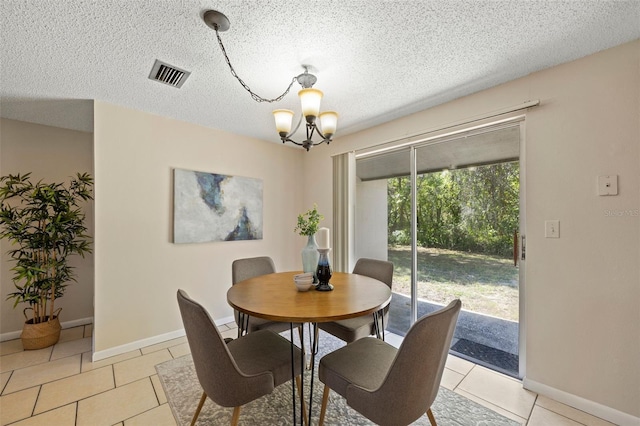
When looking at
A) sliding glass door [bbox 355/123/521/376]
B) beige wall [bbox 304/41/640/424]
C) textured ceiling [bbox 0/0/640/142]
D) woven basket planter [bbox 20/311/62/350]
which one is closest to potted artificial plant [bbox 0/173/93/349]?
woven basket planter [bbox 20/311/62/350]

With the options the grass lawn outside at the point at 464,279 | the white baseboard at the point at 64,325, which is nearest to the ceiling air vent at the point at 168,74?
the grass lawn outside at the point at 464,279

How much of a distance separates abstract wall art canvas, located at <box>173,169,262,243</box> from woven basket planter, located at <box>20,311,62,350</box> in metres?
1.47

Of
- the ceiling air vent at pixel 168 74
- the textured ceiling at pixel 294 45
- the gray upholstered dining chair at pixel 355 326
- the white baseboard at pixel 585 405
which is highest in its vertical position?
the ceiling air vent at pixel 168 74

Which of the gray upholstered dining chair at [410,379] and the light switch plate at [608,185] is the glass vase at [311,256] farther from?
the light switch plate at [608,185]

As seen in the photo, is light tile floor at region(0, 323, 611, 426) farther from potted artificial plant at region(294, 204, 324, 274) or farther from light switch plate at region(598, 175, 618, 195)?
light switch plate at region(598, 175, 618, 195)

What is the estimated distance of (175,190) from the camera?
286 cm

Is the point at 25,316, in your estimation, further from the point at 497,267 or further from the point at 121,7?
the point at 497,267

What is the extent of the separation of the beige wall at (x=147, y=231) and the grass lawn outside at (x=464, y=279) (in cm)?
201

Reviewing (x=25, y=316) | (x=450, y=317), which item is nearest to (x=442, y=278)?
(x=450, y=317)

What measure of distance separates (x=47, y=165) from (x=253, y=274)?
2.79 metres

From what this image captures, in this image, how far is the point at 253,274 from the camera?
8.39 feet

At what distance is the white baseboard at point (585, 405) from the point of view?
1.58 m

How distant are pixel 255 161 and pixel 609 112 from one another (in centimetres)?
336

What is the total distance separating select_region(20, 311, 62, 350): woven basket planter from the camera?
2.53 meters
